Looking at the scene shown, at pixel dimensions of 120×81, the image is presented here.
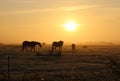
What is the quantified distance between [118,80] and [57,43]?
1384 inches

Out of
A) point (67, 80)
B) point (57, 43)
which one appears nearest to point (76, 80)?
point (67, 80)

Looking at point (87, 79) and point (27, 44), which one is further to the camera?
point (27, 44)

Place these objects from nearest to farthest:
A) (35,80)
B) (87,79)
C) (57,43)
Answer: (35,80) < (87,79) < (57,43)

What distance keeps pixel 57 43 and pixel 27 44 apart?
4588 mm

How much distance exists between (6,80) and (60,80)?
108 inches

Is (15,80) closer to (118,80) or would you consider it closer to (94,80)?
(94,80)

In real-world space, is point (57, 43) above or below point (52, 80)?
above

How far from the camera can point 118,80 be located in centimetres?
1652

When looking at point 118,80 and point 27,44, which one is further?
point 27,44

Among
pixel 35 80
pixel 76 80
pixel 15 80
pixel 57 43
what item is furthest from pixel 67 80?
pixel 57 43

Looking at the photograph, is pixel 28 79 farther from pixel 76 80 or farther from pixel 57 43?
pixel 57 43

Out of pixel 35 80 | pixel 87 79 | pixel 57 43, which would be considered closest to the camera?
pixel 35 80

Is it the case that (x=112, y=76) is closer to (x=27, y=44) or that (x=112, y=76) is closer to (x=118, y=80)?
(x=118, y=80)

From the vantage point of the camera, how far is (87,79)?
17562 mm
